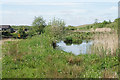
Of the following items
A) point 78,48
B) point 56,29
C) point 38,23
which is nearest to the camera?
point 78,48

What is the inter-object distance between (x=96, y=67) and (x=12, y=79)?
9.32ft

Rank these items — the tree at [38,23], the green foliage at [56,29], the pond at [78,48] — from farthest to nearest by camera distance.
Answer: the tree at [38,23] < the green foliage at [56,29] < the pond at [78,48]

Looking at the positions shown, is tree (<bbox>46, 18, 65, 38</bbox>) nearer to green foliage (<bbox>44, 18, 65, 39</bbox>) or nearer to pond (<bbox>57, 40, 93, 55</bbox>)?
green foliage (<bbox>44, 18, 65, 39</bbox>)

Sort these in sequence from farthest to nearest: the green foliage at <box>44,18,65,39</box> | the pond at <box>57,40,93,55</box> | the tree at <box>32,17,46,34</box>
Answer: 1. the tree at <box>32,17,46,34</box>
2. the green foliage at <box>44,18,65,39</box>
3. the pond at <box>57,40,93,55</box>

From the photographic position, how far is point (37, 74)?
4.78 metres

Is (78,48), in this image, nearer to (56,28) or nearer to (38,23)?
(56,28)

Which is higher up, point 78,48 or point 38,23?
point 38,23

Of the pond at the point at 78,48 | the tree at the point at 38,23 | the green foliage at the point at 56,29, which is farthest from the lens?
the tree at the point at 38,23

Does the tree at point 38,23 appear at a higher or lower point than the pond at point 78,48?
higher

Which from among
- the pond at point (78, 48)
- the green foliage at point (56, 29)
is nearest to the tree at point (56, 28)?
the green foliage at point (56, 29)

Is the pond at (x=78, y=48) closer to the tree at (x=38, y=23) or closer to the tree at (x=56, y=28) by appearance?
the tree at (x=56, y=28)

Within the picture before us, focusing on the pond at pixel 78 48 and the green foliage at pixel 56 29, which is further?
the green foliage at pixel 56 29

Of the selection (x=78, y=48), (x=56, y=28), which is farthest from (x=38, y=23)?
(x=78, y=48)

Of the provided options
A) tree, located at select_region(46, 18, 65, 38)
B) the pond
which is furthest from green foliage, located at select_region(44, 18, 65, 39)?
the pond
